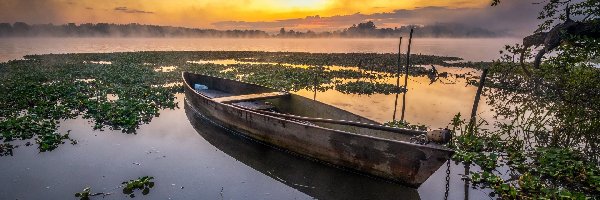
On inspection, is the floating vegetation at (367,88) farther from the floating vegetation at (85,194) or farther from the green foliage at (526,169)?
the floating vegetation at (85,194)

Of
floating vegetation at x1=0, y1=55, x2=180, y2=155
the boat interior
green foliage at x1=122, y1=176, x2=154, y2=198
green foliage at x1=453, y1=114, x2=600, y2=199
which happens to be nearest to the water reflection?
the boat interior

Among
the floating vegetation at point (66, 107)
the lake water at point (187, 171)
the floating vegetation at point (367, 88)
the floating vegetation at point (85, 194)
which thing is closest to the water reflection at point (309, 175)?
the lake water at point (187, 171)

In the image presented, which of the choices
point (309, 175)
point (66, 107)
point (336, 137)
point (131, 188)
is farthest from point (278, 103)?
point (66, 107)

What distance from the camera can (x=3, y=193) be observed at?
274 inches

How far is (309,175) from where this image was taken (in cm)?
836

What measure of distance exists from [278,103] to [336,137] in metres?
5.79

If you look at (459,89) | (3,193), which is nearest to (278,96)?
(3,193)

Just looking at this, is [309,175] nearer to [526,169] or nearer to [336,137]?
[336,137]

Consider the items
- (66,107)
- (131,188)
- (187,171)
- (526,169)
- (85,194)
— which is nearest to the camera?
(85,194)

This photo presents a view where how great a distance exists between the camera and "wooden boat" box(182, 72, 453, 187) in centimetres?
657

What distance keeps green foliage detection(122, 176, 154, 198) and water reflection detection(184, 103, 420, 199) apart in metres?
2.72

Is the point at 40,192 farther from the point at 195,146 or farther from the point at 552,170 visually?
the point at 552,170

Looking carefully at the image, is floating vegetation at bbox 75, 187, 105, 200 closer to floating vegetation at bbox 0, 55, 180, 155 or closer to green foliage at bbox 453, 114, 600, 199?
floating vegetation at bbox 0, 55, 180, 155

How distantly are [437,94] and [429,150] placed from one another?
14.9m
